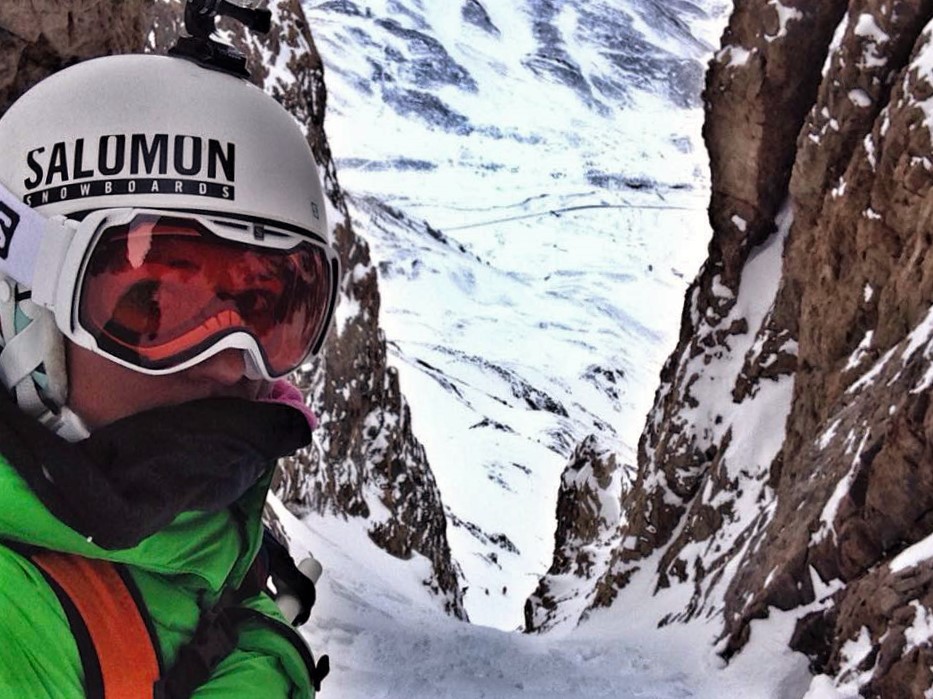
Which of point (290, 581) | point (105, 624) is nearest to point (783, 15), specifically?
point (290, 581)

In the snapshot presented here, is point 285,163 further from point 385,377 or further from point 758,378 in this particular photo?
point 385,377

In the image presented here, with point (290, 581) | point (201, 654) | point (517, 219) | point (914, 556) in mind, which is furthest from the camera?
point (517, 219)

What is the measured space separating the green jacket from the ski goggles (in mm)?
302

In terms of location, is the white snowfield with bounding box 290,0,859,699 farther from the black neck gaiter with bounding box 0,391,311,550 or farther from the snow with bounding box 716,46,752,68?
the black neck gaiter with bounding box 0,391,311,550

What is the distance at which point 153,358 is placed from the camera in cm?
175

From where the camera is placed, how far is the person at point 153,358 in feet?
4.79

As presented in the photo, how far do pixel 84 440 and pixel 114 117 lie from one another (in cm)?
64

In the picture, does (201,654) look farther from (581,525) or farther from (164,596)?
(581,525)

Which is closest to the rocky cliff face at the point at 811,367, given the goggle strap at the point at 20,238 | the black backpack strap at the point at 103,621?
the black backpack strap at the point at 103,621

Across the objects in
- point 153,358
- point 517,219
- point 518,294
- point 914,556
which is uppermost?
point 153,358

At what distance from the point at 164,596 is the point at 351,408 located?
1886 centimetres

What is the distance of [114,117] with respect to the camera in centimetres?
182

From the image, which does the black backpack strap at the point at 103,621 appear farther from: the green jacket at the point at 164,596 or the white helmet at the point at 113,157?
the white helmet at the point at 113,157

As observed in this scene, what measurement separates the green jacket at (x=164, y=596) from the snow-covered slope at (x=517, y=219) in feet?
93.1
